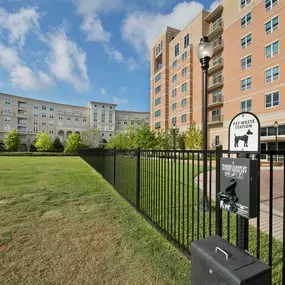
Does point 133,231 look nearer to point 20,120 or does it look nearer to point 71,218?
point 71,218

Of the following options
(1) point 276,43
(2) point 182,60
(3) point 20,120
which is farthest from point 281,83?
(3) point 20,120

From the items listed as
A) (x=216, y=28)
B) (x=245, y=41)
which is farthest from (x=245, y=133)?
(x=216, y=28)

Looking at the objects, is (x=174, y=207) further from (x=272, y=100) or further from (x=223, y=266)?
(x=272, y=100)

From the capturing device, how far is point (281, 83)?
74.2 ft

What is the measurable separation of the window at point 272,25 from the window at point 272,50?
1.66 m

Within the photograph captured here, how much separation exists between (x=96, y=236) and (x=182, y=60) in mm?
41769

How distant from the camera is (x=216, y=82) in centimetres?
3278

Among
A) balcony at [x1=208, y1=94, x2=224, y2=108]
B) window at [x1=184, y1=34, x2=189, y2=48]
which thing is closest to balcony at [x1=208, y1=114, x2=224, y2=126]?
balcony at [x1=208, y1=94, x2=224, y2=108]

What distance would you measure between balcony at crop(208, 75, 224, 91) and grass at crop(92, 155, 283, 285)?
29.6 m

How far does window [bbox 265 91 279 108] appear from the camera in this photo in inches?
915

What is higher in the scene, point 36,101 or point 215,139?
point 36,101

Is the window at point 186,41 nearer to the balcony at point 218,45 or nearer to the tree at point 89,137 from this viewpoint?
the balcony at point 218,45

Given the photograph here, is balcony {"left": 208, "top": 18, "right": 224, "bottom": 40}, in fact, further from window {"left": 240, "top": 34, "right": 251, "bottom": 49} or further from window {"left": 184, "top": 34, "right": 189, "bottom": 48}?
window {"left": 184, "top": 34, "right": 189, "bottom": 48}

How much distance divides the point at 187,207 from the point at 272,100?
86.3 ft
